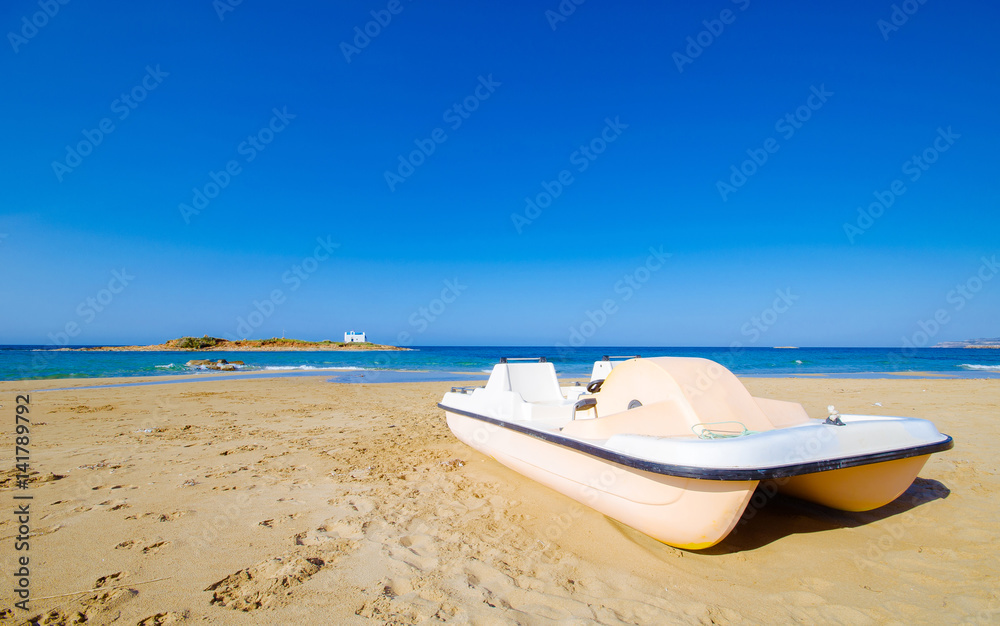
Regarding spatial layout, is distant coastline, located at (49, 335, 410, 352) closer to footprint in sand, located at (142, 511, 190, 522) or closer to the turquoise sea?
the turquoise sea

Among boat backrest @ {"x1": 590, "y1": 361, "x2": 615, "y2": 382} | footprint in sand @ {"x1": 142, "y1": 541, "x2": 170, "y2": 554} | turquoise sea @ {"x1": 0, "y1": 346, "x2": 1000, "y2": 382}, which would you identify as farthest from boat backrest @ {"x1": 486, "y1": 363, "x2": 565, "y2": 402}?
footprint in sand @ {"x1": 142, "y1": 541, "x2": 170, "y2": 554}

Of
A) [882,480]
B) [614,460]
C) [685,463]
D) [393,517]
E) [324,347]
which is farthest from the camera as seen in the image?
[324,347]

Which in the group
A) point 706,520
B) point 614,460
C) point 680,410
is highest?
point 680,410

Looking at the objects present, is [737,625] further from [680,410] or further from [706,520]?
[680,410]

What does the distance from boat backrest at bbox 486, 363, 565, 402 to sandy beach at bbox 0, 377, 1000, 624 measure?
1.04 metres

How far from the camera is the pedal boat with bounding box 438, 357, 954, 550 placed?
111 inches

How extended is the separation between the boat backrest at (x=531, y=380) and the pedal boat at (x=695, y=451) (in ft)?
2.77

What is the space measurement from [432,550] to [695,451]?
1.95 metres

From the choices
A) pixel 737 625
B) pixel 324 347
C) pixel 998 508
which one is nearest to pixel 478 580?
pixel 737 625

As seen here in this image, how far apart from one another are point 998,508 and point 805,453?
2806 millimetres

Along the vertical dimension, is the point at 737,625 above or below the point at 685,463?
below

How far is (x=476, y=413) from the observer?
5.59 m

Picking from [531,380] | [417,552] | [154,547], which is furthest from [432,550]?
[531,380]

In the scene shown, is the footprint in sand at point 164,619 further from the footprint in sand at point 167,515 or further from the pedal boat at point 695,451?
the pedal boat at point 695,451
